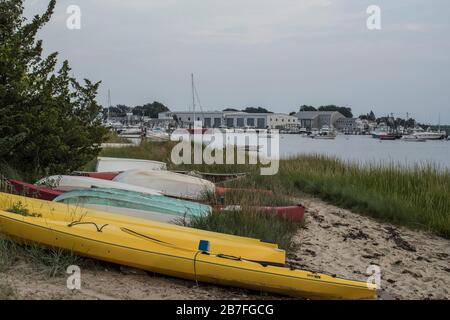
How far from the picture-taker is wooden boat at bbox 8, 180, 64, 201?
8.09m

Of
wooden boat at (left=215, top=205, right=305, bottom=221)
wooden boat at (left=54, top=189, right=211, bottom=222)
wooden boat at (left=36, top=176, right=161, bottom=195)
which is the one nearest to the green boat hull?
wooden boat at (left=54, top=189, right=211, bottom=222)

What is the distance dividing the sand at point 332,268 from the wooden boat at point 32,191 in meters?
2.76

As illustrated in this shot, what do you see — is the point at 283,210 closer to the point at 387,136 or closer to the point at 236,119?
the point at 236,119

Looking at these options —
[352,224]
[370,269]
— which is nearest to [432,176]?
[352,224]

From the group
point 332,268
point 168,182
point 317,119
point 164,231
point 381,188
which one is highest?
point 317,119

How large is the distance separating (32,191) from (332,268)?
15.1 ft

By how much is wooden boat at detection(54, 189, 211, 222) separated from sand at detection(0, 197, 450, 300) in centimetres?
165

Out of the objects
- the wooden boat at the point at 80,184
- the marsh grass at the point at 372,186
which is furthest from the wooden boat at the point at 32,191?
the marsh grass at the point at 372,186

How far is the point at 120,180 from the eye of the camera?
34.7ft

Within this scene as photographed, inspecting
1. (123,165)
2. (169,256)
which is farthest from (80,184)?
(123,165)

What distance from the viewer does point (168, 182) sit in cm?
1032

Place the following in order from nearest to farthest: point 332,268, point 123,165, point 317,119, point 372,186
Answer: point 332,268
point 372,186
point 123,165
point 317,119

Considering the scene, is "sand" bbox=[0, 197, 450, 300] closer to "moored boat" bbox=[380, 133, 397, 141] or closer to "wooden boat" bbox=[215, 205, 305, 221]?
"wooden boat" bbox=[215, 205, 305, 221]
